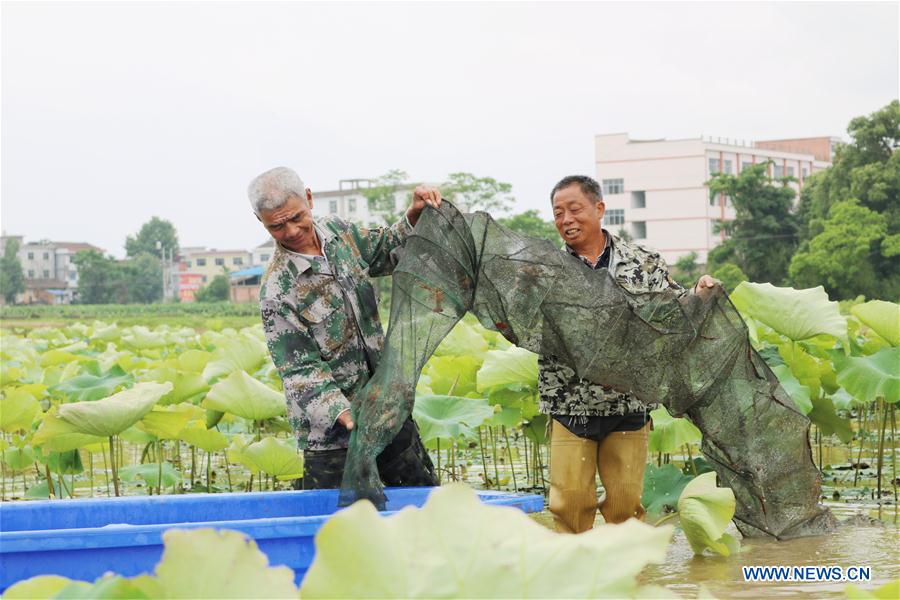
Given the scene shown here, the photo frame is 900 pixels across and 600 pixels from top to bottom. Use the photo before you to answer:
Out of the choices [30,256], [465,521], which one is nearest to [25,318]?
[30,256]

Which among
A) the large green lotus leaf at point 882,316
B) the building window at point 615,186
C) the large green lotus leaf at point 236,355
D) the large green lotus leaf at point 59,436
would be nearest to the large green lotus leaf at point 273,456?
the large green lotus leaf at point 59,436

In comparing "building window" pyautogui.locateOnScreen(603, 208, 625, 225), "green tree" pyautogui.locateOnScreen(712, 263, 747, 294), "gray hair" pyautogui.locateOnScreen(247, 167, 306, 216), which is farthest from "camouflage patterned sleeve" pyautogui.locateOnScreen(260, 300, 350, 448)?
"building window" pyautogui.locateOnScreen(603, 208, 625, 225)

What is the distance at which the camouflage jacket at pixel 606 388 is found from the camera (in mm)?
3480

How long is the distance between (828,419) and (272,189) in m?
3.47

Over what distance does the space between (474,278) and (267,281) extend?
0.64 meters

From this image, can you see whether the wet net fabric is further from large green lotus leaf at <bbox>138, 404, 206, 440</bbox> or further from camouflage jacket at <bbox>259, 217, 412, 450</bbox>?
large green lotus leaf at <bbox>138, 404, 206, 440</bbox>

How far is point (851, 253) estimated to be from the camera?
27.5 metres

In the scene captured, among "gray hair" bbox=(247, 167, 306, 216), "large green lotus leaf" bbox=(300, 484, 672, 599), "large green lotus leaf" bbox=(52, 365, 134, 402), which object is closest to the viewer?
"large green lotus leaf" bbox=(300, 484, 672, 599)

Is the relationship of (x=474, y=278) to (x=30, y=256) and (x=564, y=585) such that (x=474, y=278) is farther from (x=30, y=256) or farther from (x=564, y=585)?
(x=30, y=256)

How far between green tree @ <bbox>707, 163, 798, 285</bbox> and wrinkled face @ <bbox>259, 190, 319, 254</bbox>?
33773 mm

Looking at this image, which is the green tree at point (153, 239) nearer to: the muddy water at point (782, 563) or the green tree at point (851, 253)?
the green tree at point (851, 253)

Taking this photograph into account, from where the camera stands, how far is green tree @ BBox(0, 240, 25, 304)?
70750 mm

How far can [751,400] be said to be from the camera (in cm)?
381

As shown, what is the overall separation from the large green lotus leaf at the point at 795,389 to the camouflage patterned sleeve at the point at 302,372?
238 cm
